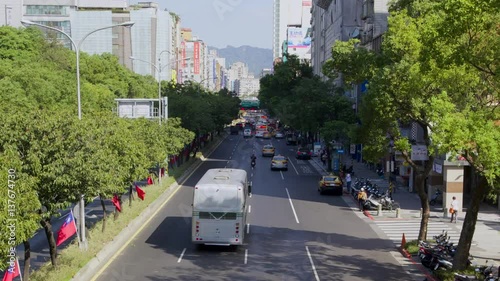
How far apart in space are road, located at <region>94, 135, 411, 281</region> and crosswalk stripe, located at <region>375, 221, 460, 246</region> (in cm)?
72

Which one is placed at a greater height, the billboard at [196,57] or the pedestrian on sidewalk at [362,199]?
the billboard at [196,57]

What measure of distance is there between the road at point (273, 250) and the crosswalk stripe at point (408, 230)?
72 cm

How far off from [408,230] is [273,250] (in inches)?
318

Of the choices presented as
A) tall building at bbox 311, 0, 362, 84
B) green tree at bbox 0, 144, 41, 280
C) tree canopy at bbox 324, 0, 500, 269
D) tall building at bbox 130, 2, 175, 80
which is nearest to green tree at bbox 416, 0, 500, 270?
tree canopy at bbox 324, 0, 500, 269

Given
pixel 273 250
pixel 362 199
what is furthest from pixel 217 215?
pixel 362 199

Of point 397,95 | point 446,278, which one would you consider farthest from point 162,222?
point 446,278

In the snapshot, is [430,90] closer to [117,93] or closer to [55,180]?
[55,180]

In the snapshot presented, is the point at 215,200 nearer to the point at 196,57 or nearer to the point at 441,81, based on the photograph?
the point at 441,81

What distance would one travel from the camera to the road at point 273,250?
2078 centimetres

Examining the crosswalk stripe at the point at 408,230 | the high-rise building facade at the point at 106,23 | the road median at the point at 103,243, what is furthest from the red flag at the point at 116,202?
the high-rise building facade at the point at 106,23

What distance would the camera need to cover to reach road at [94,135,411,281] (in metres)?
20.8

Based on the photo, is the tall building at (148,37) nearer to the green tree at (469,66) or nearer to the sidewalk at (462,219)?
the sidewalk at (462,219)

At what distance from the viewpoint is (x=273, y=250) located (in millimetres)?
24484

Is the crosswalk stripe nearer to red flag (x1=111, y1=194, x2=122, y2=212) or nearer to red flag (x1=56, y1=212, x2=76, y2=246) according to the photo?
red flag (x1=111, y1=194, x2=122, y2=212)
